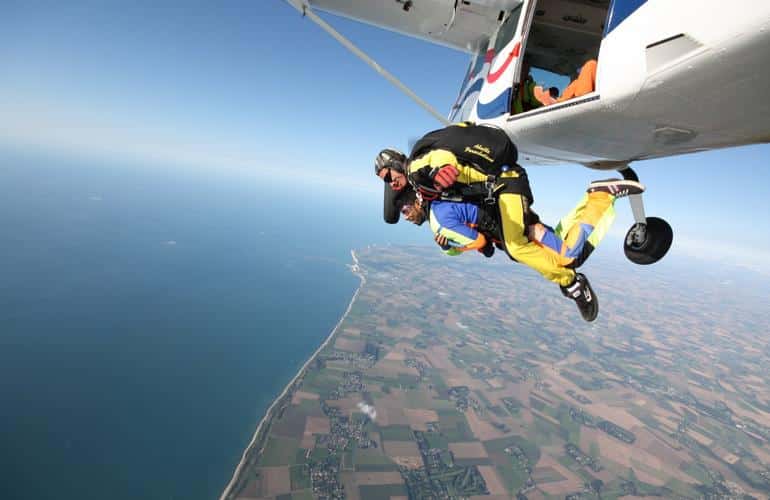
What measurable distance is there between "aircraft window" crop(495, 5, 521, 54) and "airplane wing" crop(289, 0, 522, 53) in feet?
0.65

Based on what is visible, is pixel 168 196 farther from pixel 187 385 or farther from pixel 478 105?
pixel 478 105

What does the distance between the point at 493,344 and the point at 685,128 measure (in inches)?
1877

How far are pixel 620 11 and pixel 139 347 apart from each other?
41.1 m

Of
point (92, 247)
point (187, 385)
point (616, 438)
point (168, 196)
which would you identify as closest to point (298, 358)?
point (187, 385)

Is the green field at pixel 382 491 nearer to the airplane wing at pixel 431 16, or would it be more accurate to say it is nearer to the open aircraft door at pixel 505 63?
the open aircraft door at pixel 505 63

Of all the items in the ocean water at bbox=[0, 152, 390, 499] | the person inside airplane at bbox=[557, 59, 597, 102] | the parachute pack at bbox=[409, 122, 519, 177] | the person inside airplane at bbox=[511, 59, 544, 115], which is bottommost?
the ocean water at bbox=[0, 152, 390, 499]

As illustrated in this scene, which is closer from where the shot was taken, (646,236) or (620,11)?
(620,11)

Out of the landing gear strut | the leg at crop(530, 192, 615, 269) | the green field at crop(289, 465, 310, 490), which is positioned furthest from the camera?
the green field at crop(289, 465, 310, 490)

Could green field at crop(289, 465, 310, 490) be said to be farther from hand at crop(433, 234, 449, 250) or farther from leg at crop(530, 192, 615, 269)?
leg at crop(530, 192, 615, 269)

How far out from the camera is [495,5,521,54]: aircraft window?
10.7 ft

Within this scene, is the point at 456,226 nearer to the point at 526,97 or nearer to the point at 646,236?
the point at 526,97

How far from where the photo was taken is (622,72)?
162cm

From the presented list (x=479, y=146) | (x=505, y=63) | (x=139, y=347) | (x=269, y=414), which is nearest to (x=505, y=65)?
(x=505, y=63)

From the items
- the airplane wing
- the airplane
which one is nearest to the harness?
the airplane
